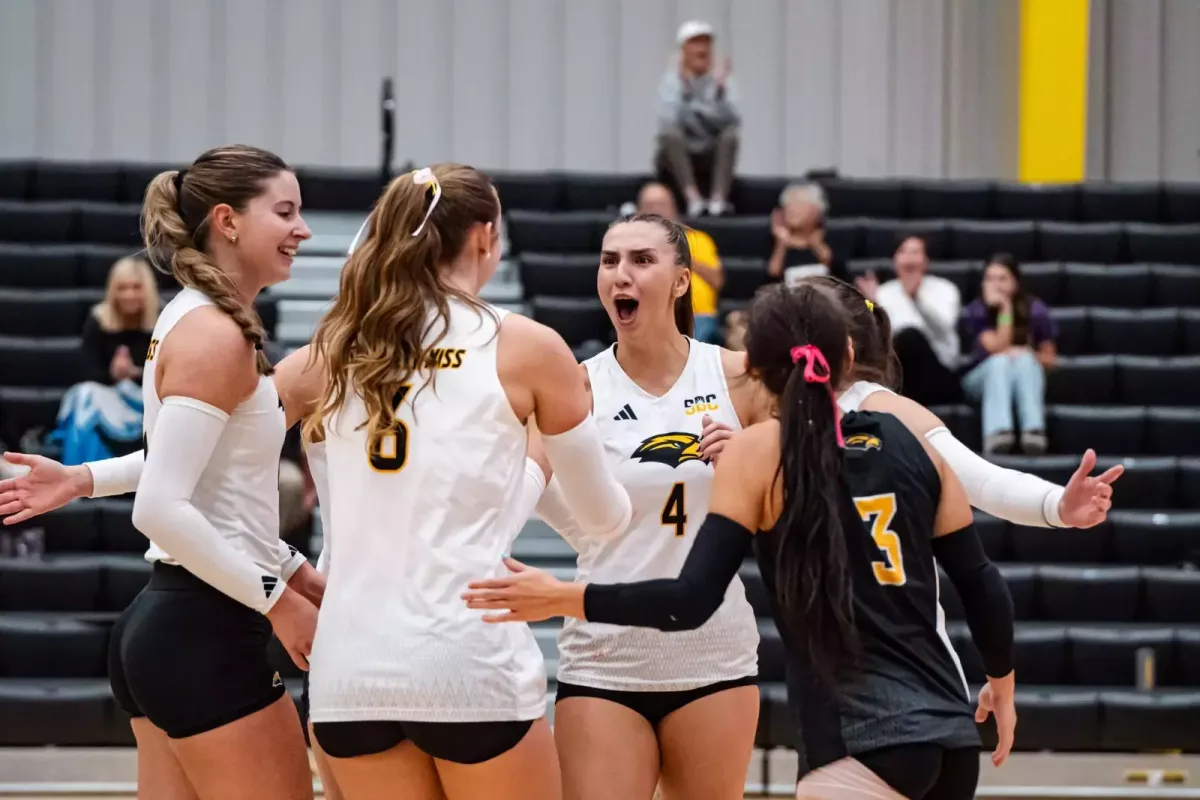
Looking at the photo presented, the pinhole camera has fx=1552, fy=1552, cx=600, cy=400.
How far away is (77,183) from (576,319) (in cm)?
379

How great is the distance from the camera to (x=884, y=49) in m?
12.1

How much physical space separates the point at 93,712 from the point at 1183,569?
15.6ft

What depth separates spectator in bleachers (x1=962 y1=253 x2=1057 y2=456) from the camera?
7.66m

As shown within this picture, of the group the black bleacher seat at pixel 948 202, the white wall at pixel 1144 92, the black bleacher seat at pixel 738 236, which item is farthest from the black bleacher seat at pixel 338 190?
the white wall at pixel 1144 92

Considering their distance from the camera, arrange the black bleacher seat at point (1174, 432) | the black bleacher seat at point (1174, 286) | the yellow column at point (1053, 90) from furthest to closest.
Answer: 1. the yellow column at point (1053, 90)
2. the black bleacher seat at point (1174, 286)
3. the black bleacher seat at point (1174, 432)

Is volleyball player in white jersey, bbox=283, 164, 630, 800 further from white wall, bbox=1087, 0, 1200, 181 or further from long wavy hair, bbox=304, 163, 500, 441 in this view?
white wall, bbox=1087, 0, 1200, 181

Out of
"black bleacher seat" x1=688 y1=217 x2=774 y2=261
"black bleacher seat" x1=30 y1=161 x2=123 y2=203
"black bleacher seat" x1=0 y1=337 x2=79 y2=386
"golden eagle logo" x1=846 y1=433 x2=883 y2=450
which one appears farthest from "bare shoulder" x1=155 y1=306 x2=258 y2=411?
"black bleacher seat" x1=30 y1=161 x2=123 y2=203

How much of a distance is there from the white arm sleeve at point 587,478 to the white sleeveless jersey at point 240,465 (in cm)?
52

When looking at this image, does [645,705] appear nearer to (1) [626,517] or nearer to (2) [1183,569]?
(1) [626,517]

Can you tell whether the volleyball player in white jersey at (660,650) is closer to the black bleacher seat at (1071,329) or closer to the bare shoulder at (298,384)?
the bare shoulder at (298,384)

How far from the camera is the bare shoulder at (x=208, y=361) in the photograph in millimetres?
2562

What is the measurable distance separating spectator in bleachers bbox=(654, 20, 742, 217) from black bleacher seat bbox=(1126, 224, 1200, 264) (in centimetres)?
253

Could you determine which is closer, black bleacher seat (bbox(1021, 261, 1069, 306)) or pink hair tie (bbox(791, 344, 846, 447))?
pink hair tie (bbox(791, 344, 846, 447))

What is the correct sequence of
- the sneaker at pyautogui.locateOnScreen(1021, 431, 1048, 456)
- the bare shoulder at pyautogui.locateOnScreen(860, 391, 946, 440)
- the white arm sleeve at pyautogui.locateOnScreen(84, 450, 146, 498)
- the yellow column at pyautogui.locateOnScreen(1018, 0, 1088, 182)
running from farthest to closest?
1. the yellow column at pyautogui.locateOnScreen(1018, 0, 1088, 182)
2. the sneaker at pyautogui.locateOnScreen(1021, 431, 1048, 456)
3. the white arm sleeve at pyautogui.locateOnScreen(84, 450, 146, 498)
4. the bare shoulder at pyautogui.locateOnScreen(860, 391, 946, 440)
